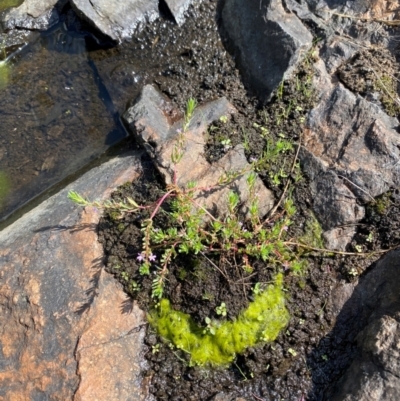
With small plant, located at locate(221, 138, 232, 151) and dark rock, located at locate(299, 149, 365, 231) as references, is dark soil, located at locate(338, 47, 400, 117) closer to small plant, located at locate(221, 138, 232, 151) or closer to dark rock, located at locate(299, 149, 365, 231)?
dark rock, located at locate(299, 149, 365, 231)

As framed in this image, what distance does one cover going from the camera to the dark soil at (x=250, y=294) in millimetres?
3555

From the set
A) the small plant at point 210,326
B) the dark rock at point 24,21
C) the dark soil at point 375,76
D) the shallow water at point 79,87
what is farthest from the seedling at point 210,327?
the dark rock at point 24,21

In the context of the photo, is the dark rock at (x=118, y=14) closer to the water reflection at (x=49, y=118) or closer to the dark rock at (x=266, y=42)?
A: the water reflection at (x=49, y=118)

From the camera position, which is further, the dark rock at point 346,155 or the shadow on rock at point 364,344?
the dark rock at point 346,155

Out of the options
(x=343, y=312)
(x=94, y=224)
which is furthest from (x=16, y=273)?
(x=343, y=312)

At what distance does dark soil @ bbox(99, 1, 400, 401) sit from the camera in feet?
11.7

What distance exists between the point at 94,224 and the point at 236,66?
2140 mm

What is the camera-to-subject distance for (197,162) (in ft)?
13.4

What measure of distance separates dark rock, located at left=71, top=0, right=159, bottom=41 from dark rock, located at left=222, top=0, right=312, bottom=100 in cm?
97

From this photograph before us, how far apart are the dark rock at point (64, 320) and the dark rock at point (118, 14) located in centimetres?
223

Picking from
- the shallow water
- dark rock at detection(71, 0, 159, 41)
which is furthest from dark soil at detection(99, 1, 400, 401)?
dark rock at detection(71, 0, 159, 41)

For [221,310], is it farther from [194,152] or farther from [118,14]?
[118,14]

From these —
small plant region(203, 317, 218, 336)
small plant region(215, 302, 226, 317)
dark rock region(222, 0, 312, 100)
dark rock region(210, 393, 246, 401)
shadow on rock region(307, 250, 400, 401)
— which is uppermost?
dark rock region(222, 0, 312, 100)

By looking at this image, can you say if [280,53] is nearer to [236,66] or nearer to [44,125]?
[236,66]
